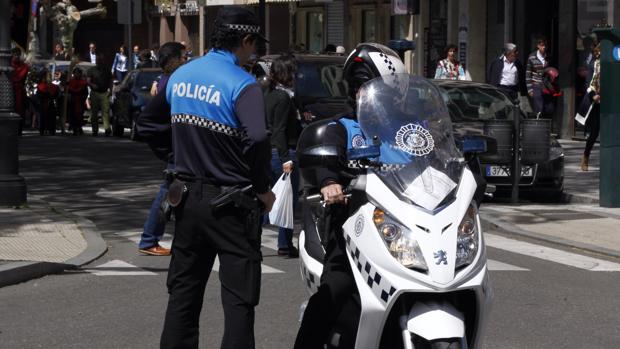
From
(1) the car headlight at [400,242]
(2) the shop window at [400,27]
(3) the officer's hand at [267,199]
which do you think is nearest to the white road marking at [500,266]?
(3) the officer's hand at [267,199]

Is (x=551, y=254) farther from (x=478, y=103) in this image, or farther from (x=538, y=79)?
(x=538, y=79)

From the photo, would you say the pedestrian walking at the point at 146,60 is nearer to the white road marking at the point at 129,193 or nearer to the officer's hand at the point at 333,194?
the white road marking at the point at 129,193

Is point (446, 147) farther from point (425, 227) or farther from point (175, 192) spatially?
point (175, 192)

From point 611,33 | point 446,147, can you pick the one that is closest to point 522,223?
point 611,33

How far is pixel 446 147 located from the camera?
6.00 m

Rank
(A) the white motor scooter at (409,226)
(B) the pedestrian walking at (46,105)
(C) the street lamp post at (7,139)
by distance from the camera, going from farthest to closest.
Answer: (B) the pedestrian walking at (46,105), (C) the street lamp post at (7,139), (A) the white motor scooter at (409,226)

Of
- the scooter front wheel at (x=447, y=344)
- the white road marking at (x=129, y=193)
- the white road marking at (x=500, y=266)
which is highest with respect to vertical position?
the scooter front wheel at (x=447, y=344)

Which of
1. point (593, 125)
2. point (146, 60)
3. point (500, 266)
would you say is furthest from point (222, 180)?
point (146, 60)

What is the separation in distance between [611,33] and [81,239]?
6.65 meters

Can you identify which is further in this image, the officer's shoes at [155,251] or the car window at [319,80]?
the car window at [319,80]

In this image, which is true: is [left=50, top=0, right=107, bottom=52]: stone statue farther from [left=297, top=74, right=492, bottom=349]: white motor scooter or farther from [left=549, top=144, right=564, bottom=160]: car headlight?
[left=297, top=74, right=492, bottom=349]: white motor scooter

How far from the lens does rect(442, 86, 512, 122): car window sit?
59.3 ft

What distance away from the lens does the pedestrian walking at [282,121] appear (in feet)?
37.5

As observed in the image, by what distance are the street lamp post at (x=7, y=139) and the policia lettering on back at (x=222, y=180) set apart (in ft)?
28.2
